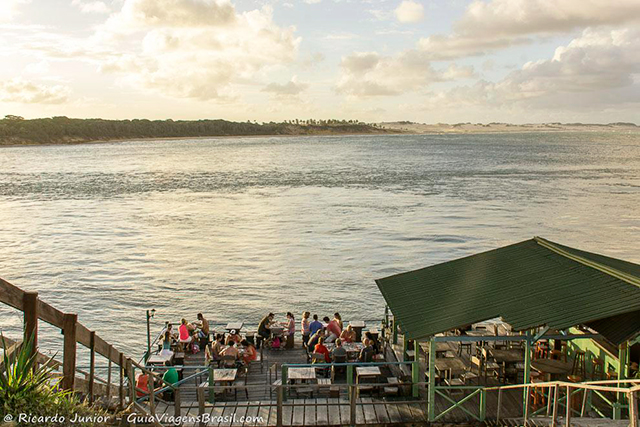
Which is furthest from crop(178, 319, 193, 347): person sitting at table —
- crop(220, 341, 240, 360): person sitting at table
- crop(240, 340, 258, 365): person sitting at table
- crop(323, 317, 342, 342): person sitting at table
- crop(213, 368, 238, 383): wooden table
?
crop(323, 317, 342, 342): person sitting at table

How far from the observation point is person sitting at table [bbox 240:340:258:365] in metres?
A: 15.8

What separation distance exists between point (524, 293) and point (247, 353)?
23.9 ft

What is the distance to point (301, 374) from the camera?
45.7 ft

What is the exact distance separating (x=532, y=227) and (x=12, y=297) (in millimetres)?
44860

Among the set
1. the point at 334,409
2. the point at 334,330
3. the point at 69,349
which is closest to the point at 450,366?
the point at 334,409

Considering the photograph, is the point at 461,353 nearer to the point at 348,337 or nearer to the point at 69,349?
the point at 348,337

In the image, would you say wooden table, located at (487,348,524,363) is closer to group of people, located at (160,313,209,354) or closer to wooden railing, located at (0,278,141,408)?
group of people, located at (160,313,209,354)

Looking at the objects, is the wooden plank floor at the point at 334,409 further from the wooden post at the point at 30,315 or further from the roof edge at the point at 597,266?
the wooden post at the point at 30,315

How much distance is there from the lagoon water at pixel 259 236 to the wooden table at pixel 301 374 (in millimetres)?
9919

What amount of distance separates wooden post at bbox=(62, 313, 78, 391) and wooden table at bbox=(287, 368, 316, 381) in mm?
8143

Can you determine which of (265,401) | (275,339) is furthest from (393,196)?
(265,401)

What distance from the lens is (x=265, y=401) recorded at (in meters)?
13.3

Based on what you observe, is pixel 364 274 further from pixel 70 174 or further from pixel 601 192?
pixel 70 174

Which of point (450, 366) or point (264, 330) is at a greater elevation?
Answer: point (450, 366)
